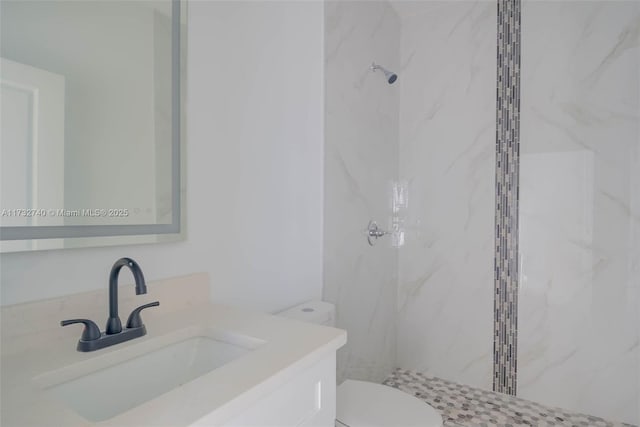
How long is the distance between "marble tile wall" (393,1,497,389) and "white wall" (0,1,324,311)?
101cm

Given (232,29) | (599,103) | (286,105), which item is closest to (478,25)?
(599,103)

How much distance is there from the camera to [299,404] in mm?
A: 866

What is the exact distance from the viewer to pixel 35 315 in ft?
2.81

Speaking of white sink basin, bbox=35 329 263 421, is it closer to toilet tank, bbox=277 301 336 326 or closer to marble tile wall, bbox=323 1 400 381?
toilet tank, bbox=277 301 336 326

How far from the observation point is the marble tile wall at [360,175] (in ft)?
6.31

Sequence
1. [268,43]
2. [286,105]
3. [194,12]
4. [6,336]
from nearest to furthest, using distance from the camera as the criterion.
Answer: [6,336], [194,12], [268,43], [286,105]

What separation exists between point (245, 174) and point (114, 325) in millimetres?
724

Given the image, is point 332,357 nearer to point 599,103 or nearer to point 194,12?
point 194,12

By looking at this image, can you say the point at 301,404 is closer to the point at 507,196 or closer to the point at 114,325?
the point at 114,325

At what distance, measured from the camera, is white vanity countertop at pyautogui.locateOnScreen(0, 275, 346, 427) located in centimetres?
61

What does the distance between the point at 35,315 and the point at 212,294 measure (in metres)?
0.54

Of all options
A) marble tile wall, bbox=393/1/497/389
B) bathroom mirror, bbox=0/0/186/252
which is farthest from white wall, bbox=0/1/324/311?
marble tile wall, bbox=393/1/497/389

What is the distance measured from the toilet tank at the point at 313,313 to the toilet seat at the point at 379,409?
0.28 m

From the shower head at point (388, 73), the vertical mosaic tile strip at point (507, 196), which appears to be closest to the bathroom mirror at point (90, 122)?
the shower head at point (388, 73)
